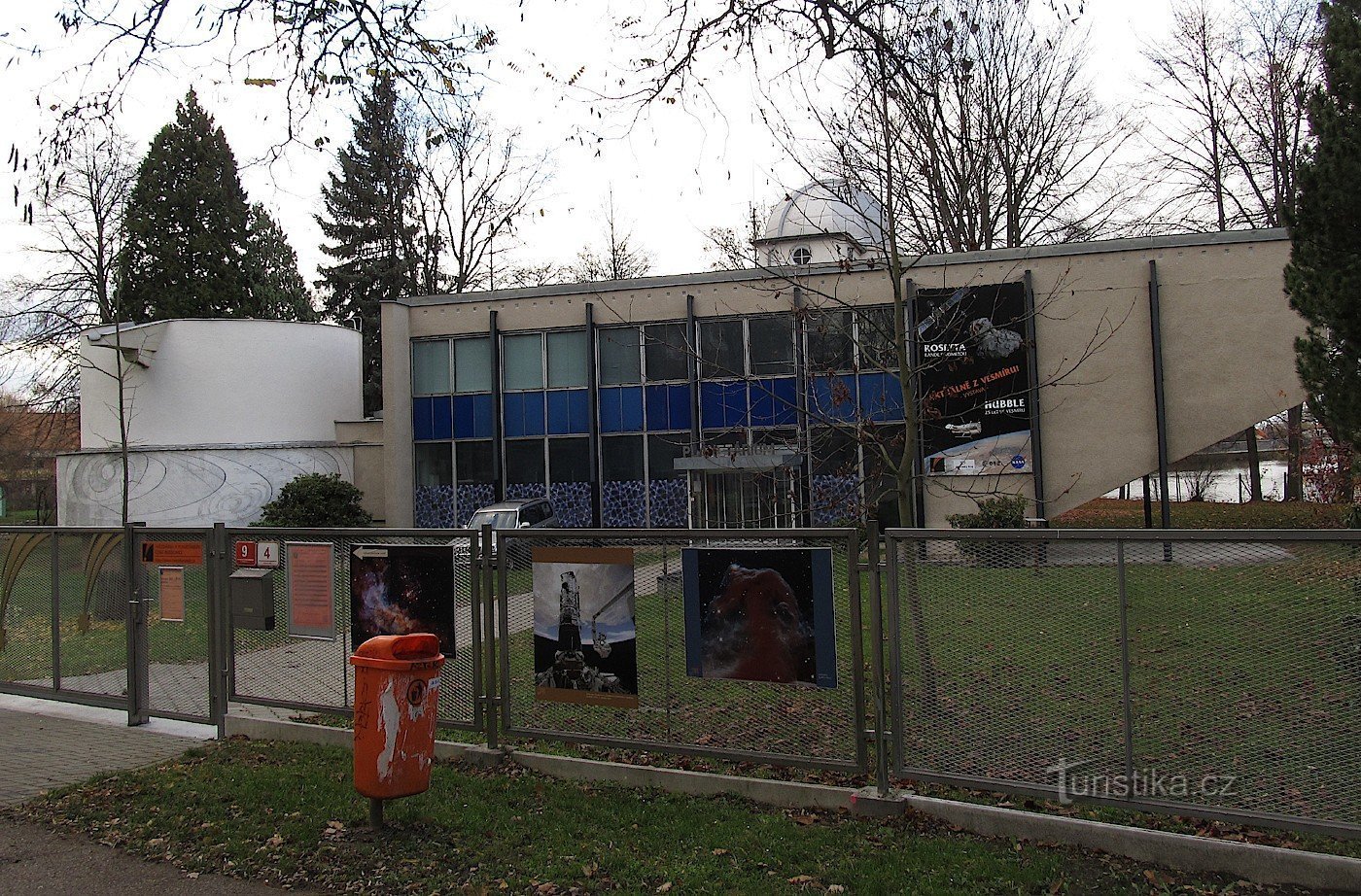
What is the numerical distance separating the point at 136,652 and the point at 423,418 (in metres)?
20.4

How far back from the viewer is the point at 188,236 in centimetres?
4144

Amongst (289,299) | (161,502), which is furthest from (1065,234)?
(289,299)

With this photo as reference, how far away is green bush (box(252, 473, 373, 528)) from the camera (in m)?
25.0

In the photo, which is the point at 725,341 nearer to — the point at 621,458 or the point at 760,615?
the point at 621,458

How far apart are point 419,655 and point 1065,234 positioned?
2923 cm

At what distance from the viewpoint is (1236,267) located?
76.4 ft

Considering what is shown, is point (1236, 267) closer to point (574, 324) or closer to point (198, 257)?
point (574, 324)

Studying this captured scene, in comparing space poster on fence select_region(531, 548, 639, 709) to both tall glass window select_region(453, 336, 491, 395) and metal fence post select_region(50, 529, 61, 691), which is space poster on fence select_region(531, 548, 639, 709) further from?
tall glass window select_region(453, 336, 491, 395)

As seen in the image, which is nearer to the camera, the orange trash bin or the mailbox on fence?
the orange trash bin

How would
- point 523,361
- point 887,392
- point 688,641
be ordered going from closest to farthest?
point 688,641, point 887,392, point 523,361

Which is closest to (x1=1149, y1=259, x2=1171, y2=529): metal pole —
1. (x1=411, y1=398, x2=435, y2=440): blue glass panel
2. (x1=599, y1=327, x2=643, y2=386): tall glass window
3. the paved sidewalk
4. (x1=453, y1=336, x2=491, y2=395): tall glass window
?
(x1=599, y1=327, x2=643, y2=386): tall glass window

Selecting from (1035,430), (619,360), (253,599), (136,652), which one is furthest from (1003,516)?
(136,652)

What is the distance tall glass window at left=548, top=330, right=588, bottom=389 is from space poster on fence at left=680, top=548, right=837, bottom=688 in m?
21.6

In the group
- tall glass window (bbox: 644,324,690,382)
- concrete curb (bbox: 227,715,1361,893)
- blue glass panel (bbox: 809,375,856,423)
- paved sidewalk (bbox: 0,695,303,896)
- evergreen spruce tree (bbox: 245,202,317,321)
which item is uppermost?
evergreen spruce tree (bbox: 245,202,317,321)
